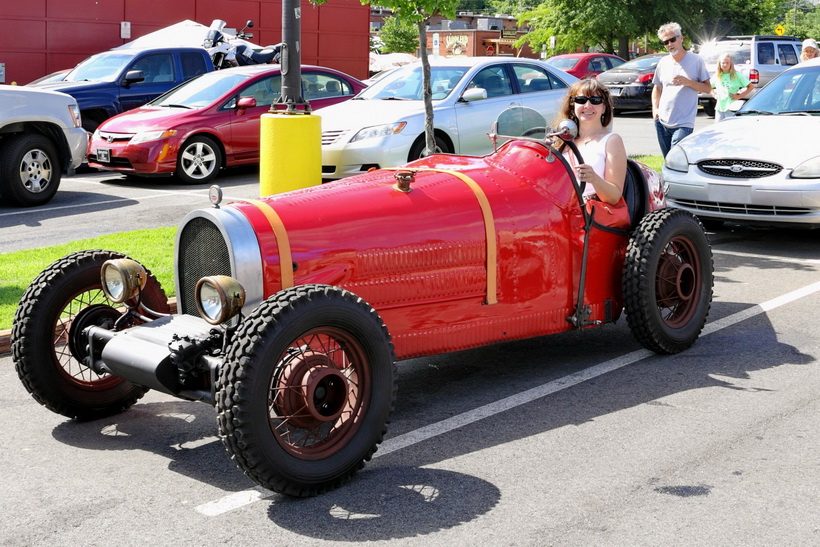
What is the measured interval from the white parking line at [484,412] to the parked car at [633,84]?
63.3 ft

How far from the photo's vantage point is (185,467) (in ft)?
14.7

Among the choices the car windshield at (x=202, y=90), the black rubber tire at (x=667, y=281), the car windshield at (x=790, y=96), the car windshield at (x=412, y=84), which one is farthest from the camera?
the car windshield at (x=202, y=90)

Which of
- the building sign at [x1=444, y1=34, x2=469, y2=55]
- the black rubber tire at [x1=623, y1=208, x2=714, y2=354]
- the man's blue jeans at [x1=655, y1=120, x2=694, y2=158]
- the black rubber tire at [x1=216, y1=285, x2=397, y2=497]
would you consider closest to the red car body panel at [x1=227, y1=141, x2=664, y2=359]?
the black rubber tire at [x1=623, y1=208, x2=714, y2=354]

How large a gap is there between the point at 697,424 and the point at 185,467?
234 centimetres

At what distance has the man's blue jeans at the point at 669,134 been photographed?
34.8ft

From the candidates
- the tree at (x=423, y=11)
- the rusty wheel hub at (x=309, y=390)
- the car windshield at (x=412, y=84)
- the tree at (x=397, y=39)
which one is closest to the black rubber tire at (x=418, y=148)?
the car windshield at (x=412, y=84)

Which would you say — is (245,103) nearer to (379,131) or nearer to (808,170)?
(379,131)

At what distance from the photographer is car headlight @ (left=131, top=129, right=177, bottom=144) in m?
13.5

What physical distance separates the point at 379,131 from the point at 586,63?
17.9 metres

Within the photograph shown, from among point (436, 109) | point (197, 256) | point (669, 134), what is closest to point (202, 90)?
point (436, 109)

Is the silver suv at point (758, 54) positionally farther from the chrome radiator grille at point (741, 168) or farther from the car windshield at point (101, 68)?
the chrome radiator grille at point (741, 168)

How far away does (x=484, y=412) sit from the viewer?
518cm

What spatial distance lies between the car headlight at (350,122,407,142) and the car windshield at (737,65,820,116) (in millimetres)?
3662

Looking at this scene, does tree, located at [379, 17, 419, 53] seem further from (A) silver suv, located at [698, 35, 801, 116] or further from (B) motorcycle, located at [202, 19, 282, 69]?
(B) motorcycle, located at [202, 19, 282, 69]
